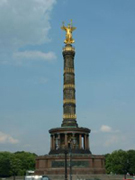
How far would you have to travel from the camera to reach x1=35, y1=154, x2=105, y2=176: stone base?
165ft

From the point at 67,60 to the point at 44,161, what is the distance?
920 inches

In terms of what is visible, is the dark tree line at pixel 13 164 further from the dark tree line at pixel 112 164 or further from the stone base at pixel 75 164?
the stone base at pixel 75 164

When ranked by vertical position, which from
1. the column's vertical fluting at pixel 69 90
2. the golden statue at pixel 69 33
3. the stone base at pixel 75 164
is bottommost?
the stone base at pixel 75 164

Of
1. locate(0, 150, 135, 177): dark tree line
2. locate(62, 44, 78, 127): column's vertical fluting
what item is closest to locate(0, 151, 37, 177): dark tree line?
locate(0, 150, 135, 177): dark tree line

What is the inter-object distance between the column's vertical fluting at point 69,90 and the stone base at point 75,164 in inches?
353

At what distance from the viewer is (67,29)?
66.0 meters

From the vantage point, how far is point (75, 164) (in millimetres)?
50844

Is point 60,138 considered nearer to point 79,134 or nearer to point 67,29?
point 79,134

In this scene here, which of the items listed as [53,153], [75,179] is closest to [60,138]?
[53,153]

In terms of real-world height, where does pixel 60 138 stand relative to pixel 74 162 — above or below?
above

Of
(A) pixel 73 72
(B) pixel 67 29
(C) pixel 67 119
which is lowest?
(C) pixel 67 119

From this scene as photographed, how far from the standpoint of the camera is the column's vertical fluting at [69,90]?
59500 millimetres

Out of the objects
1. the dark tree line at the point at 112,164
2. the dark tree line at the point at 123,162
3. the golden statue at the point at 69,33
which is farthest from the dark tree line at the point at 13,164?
the golden statue at the point at 69,33

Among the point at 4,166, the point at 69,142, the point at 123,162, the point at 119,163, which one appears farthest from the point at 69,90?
the point at 119,163
